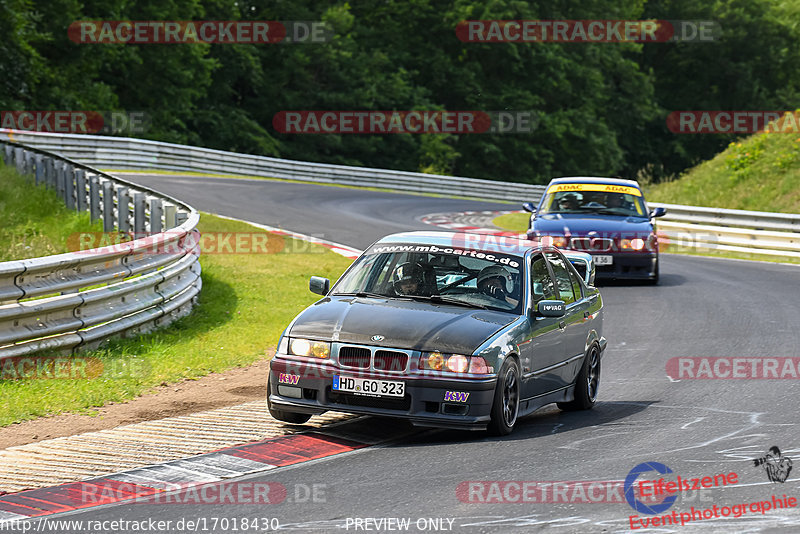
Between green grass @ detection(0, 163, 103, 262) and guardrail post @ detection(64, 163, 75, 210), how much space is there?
122mm

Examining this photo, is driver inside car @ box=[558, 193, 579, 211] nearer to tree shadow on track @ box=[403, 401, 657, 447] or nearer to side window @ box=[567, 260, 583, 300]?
side window @ box=[567, 260, 583, 300]

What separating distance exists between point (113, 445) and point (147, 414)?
3.44 feet

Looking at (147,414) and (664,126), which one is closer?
(147,414)

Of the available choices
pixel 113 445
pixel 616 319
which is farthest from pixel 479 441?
pixel 616 319

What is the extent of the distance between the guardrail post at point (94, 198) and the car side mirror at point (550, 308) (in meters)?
12.1

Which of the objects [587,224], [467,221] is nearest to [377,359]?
[587,224]

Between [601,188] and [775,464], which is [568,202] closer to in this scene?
[601,188]

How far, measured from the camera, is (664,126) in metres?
69.8

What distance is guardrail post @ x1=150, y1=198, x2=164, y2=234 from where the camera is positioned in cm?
1623

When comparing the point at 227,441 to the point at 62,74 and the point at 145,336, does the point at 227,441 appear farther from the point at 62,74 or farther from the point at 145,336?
the point at 62,74

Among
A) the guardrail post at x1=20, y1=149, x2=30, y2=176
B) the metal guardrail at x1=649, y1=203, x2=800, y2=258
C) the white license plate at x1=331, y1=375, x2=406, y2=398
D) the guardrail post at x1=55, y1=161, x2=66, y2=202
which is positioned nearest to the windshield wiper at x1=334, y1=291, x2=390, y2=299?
the white license plate at x1=331, y1=375, x2=406, y2=398

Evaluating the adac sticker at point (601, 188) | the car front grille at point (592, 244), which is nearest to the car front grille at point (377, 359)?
the car front grille at point (592, 244)

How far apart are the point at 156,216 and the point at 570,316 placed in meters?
8.58

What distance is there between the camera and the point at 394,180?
41.3 m
